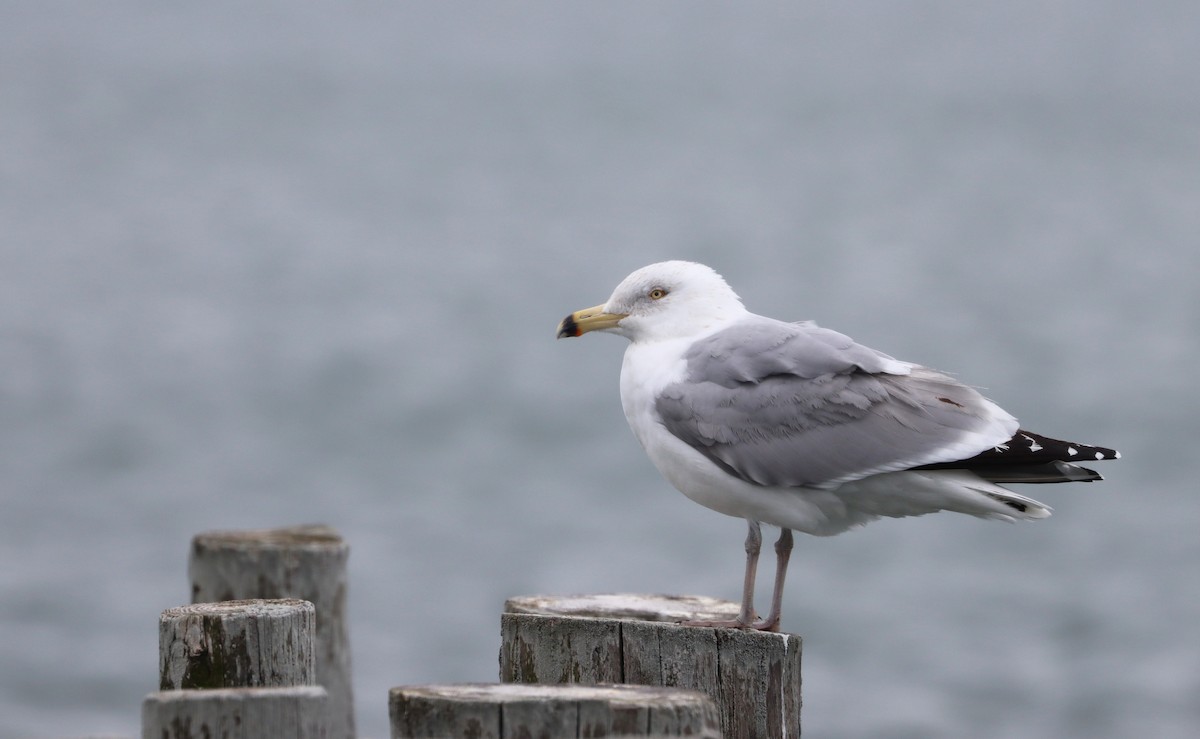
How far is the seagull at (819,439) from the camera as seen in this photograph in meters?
4.77

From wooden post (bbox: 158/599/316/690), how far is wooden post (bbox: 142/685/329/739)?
64 cm

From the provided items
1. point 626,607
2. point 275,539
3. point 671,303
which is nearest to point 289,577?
point 275,539

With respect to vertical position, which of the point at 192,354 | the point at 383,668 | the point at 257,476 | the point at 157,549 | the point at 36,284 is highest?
the point at 36,284

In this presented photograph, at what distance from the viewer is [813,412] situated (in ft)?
16.3

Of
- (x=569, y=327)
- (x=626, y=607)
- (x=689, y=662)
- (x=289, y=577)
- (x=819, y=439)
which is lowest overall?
(x=689, y=662)

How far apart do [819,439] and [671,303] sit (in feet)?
2.62

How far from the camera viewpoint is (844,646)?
12789 millimetres

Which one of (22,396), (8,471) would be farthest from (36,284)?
(8,471)

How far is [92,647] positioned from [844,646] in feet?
19.7

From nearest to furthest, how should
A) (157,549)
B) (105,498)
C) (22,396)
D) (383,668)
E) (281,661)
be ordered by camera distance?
(281,661), (383,668), (157,549), (105,498), (22,396)

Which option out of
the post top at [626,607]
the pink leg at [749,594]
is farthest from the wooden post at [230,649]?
the pink leg at [749,594]

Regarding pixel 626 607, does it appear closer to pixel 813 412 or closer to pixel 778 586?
pixel 778 586

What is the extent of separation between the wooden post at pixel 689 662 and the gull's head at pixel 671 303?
4.68 ft

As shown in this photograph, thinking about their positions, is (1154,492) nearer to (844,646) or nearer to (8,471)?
(844,646)
